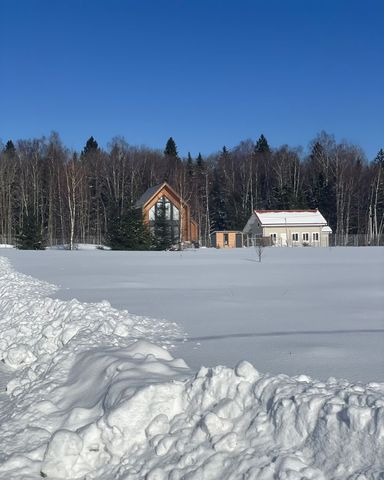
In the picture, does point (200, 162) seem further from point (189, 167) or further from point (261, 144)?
point (261, 144)

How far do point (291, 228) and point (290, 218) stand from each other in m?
1.10

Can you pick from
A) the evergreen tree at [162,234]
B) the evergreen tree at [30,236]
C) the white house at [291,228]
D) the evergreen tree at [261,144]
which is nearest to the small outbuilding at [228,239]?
the white house at [291,228]

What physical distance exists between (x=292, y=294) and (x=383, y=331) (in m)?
6.02

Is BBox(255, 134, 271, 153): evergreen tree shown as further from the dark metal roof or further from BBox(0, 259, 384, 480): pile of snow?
BBox(0, 259, 384, 480): pile of snow

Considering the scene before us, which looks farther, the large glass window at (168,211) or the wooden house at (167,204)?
the wooden house at (167,204)

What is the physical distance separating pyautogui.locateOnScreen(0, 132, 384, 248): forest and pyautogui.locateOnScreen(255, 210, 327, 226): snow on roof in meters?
5.66

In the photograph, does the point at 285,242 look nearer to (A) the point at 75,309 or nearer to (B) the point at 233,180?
(B) the point at 233,180

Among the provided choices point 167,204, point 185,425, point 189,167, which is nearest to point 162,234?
point 167,204

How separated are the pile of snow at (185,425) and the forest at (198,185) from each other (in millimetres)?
51314

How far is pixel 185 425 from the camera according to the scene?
14.4 feet

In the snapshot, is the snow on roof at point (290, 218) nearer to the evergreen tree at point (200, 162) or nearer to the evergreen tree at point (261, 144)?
the evergreen tree at point (200, 162)

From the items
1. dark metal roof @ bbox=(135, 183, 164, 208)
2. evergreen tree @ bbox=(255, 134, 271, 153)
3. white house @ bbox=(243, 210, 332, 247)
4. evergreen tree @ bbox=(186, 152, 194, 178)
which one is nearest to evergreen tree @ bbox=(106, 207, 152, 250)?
dark metal roof @ bbox=(135, 183, 164, 208)

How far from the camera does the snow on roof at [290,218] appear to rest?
54.9 metres

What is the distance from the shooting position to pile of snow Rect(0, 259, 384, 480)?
3652 millimetres
